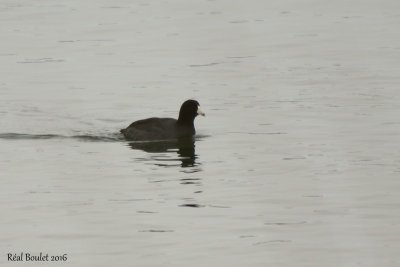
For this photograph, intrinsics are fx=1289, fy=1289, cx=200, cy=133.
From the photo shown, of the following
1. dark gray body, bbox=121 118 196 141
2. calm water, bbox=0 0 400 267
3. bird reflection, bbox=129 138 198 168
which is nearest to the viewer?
calm water, bbox=0 0 400 267

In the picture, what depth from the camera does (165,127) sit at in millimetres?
25938

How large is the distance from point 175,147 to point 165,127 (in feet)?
2.24

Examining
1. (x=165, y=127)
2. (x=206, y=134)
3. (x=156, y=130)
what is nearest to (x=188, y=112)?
(x=206, y=134)

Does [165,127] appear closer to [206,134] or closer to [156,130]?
[156,130]

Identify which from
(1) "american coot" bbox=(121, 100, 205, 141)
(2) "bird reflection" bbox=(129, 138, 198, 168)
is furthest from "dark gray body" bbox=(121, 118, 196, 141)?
(2) "bird reflection" bbox=(129, 138, 198, 168)

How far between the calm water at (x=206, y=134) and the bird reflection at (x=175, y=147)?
0.22 feet

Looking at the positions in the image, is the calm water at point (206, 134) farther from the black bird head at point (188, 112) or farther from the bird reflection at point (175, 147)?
the black bird head at point (188, 112)

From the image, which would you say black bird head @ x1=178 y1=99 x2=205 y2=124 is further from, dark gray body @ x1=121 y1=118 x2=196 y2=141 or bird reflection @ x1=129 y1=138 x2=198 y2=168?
bird reflection @ x1=129 y1=138 x2=198 y2=168

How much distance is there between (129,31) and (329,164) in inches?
730

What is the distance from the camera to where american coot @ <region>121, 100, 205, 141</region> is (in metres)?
25.5

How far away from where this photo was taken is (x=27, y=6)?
45438 mm

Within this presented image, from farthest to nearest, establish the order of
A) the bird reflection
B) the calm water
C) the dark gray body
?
1. the dark gray body
2. the bird reflection
3. the calm water

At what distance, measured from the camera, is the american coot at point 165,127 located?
25.5 metres

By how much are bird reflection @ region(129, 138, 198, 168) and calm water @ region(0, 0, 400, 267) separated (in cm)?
7
